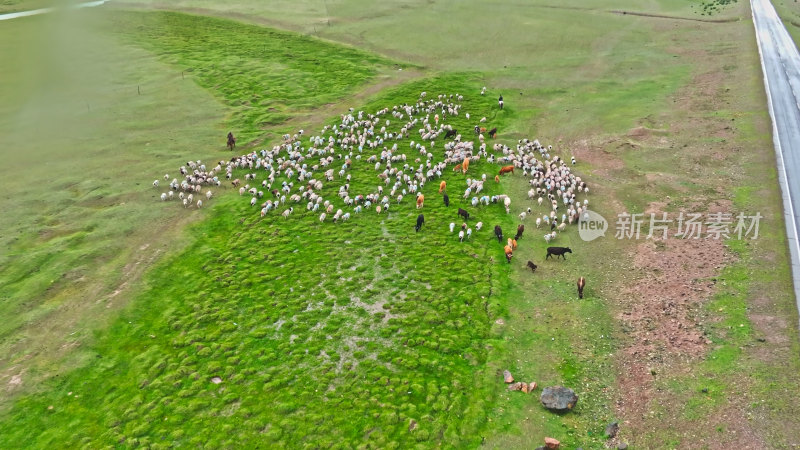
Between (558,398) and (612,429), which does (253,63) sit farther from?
(612,429)

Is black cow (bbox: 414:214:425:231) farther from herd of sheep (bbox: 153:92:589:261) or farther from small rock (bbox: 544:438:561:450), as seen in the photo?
small rock (bbox: 544:438:561:450)

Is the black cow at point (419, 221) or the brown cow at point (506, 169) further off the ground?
the brown cow at point (506, 169)

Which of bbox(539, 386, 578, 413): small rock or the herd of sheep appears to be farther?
the herd of sheep

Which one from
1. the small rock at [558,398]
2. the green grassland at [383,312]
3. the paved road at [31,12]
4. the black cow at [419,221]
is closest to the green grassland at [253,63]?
the green grassland at [383,312]

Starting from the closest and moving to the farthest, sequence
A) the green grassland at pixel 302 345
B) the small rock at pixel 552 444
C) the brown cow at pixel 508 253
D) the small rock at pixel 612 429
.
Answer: the small rock at pixel 552 444, the small rock at pixel 612 429, the green grassland at pixel 302 345, the brown cow at pixel 508 253

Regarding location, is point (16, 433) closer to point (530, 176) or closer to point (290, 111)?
point (530, 176)

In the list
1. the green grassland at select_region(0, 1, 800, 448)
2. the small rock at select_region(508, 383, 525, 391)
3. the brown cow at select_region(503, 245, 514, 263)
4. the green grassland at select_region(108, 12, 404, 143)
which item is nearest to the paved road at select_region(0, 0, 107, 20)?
the green grassland at select_region(108, 12, 404, 143)

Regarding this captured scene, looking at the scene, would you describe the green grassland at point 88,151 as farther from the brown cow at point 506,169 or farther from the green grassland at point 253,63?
the brown cow at point 506,169
